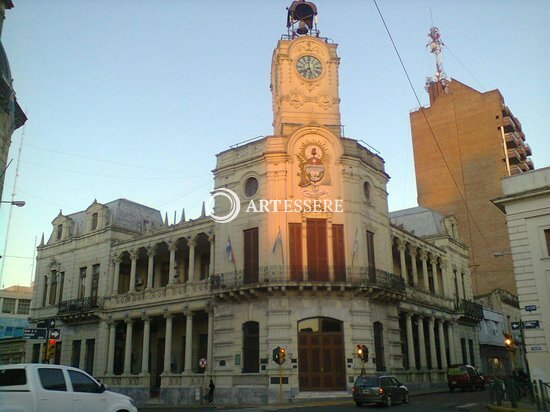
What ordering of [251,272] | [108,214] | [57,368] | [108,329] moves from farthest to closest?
[108,214] < [108,329] < [251,272] < [57,368]

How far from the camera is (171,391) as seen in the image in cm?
3503

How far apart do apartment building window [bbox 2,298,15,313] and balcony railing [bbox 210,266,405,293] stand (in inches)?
Result: 2471

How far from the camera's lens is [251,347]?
31.9 meters

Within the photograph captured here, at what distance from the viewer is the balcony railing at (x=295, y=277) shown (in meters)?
31.2

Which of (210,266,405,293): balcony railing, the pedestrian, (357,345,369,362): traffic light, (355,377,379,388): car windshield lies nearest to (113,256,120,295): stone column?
(210,266,405,293): balcony railing

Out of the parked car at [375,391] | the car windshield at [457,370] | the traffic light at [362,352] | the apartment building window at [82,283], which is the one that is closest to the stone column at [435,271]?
the car windshield at [457,370]

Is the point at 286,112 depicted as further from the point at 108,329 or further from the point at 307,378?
the point at 108,329

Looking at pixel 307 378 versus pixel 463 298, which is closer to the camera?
pixel 307 378

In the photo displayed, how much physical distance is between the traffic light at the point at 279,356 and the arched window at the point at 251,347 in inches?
121

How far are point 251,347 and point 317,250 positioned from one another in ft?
23.3

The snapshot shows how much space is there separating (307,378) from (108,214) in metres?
24.0

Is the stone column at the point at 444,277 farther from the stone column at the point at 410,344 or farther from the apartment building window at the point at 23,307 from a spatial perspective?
the apartment building window at the point at 23,307

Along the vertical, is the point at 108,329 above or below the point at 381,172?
below

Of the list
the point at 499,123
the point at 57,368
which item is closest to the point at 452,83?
the point at 499,123
